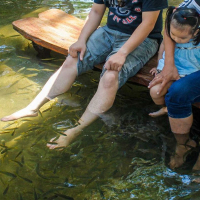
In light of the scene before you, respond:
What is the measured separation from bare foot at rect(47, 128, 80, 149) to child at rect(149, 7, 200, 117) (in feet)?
2.43

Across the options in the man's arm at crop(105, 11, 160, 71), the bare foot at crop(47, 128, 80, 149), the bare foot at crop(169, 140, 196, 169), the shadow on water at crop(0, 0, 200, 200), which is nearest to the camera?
the shadow on water at crop(0, 0, 200, 200)

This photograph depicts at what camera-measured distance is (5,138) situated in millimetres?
2809

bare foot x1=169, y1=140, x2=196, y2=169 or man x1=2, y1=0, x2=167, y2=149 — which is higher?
man x1=2, y1=0, x2=167, y2=149

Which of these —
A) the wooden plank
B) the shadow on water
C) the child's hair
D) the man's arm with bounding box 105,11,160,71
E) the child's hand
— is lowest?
the shadow on water

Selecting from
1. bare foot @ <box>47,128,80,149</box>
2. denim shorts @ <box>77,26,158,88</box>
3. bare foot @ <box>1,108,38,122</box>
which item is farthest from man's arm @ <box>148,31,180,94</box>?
bare foot @ <box>1,108,38,122</box>

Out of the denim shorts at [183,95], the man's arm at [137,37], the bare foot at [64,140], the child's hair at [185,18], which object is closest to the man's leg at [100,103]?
the bare foot at [64,140]

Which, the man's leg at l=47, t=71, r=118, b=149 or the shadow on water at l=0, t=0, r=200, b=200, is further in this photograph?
the man's leg at l=47, t=71, r=118, b=149

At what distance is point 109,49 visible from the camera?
3.04 metres

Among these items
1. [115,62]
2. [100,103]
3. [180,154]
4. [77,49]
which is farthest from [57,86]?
[180,154]

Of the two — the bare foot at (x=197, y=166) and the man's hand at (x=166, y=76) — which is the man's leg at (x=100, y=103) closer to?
the man's hand at (x=166, y=76)

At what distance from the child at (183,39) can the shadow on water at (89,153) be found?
44 cm

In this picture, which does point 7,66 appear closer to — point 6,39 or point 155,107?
point 6,39

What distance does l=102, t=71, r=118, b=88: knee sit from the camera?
8.68ft

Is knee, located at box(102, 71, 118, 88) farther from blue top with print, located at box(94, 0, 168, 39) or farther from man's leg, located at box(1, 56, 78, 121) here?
blue top with print, located at box(94, 0, 168, 39)
